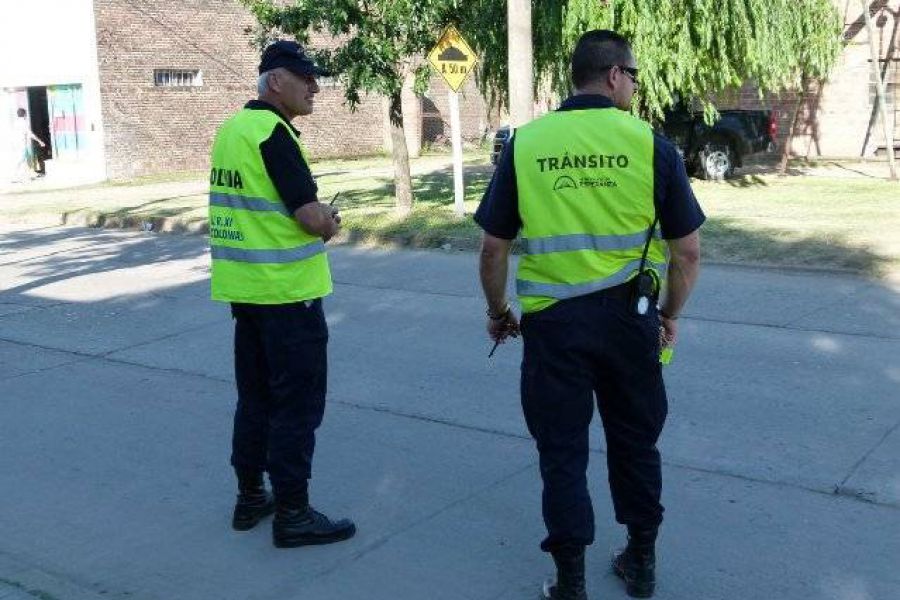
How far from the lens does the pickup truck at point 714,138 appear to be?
20.1 metres

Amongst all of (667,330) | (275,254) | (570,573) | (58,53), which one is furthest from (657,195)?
(58,53)

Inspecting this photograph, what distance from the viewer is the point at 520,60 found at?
1352cm

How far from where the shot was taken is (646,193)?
3.75m

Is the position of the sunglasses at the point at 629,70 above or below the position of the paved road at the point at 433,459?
above

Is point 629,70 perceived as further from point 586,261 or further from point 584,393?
point 584,393

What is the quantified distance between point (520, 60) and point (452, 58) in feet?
4.21

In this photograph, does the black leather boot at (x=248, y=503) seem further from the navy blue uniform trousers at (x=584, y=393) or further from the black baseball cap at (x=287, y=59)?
the black baseball cap at (x=287, y=59)

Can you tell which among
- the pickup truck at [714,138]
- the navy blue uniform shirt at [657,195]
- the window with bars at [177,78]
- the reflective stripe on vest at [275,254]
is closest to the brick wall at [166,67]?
the window with bars at [177,78]

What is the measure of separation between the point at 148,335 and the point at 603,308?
20.3 ft

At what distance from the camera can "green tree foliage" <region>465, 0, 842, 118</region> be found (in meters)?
15.9

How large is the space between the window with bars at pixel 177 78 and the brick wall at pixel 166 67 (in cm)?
12

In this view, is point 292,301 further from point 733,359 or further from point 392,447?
point 733,359

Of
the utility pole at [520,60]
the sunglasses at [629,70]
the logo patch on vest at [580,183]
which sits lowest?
the logo patch on vest at [580,183]

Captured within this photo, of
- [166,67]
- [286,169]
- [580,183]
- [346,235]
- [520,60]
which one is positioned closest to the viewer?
[580,183]
